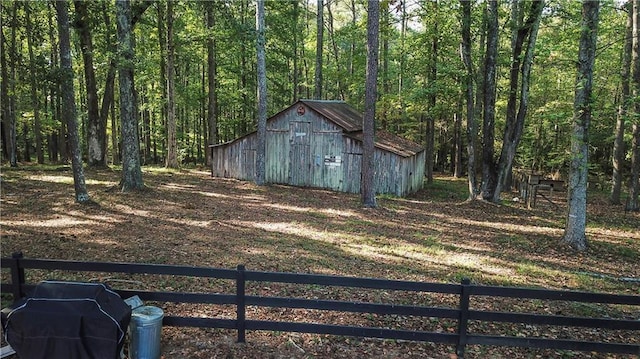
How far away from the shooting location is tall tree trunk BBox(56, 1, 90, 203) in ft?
39.4

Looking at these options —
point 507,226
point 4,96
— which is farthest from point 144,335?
point 4,96

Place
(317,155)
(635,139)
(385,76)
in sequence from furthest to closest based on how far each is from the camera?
(385,76) < (317,155) < (635,139)

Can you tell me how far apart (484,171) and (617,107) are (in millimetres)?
8434

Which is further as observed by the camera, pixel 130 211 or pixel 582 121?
pixel 130 211

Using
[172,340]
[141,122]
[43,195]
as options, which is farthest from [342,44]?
[172,340]

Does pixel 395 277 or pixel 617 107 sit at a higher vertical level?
pixel 617 107

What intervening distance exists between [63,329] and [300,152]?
62.5 ft

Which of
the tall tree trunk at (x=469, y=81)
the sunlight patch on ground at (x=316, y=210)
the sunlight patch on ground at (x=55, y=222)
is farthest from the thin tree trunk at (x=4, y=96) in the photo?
the tall tree trunk at (x=469, y=81)

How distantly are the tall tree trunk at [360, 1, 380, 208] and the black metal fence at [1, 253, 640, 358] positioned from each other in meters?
10.7

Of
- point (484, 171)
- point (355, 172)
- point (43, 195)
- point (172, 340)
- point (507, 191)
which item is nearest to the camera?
point (172, 340)

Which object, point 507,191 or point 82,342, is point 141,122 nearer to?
point 507,191

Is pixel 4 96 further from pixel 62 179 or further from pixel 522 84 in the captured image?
pixel 522 84

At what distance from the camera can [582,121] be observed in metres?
10.5

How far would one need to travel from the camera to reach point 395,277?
28.7ft
